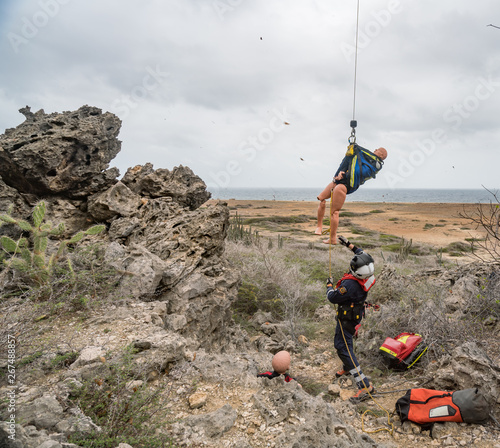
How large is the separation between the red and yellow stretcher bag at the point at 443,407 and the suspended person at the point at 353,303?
0.82 m

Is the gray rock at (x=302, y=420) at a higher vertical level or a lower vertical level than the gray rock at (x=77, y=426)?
lower

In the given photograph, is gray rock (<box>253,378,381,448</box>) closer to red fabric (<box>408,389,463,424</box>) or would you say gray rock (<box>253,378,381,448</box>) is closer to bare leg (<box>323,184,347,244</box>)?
red fabric (<box>408,389,463,424</box>)

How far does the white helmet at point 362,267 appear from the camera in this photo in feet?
15.6

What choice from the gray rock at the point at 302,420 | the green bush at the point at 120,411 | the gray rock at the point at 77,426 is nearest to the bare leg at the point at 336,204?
the gray rock at the point at 302,420

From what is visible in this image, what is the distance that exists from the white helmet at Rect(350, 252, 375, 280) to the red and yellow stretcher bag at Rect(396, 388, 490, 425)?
1.61 metres

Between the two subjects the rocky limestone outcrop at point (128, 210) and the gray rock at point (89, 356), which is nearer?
the gray rock at point (89, 356)

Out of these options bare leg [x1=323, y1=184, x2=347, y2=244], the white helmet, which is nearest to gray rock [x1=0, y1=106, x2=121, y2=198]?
bare leg [x1=323, y1=184, x2=347, y2=244]

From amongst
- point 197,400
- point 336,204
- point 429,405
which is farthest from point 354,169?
point 197,400

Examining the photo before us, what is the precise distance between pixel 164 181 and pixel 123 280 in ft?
10.5

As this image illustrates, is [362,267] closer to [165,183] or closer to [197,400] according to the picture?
[197,400]

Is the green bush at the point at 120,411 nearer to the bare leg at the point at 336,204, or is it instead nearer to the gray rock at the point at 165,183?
the bare leg at the point at 336,204

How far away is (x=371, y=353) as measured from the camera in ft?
19.6

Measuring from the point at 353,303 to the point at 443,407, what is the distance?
5.63ft

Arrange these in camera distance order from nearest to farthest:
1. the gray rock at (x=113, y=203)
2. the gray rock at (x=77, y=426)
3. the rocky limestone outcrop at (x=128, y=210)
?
the gray rock at (x=77, y=426), the rocky limestone outcrop at (x=128, y=210), the gray rock at (x=113, y=203)
